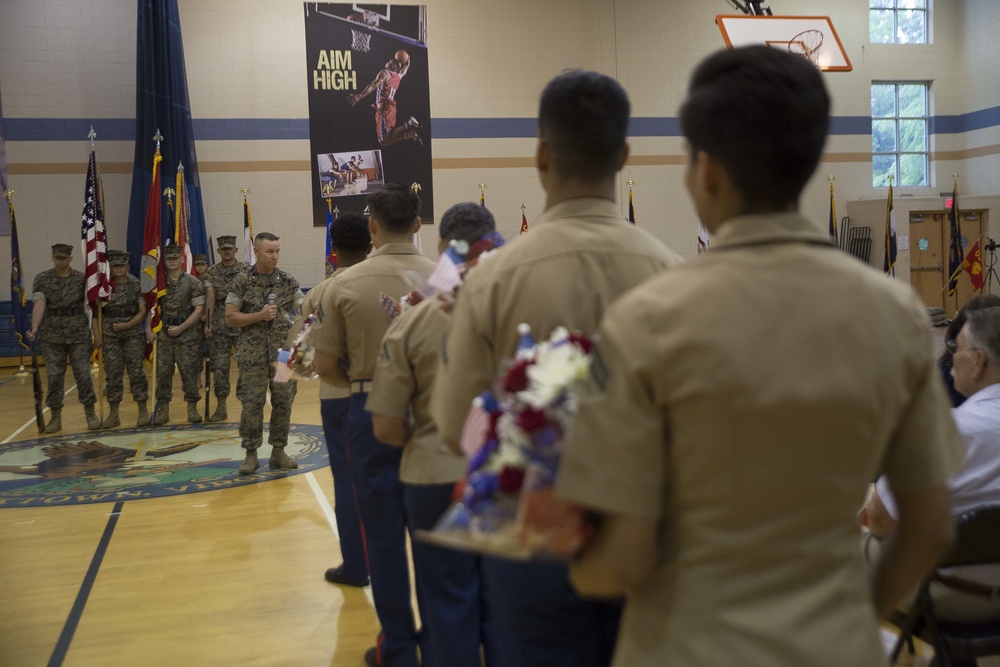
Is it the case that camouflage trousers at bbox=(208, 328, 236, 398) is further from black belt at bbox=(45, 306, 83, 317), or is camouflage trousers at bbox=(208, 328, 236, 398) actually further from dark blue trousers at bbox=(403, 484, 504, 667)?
dark blue trousers at bbox=(403, 484, 504, 667)

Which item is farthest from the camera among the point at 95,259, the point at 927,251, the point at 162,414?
the point at 927,251

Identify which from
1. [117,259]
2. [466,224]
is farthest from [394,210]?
[117,259]

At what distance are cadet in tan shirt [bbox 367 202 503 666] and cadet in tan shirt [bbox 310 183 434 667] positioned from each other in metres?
0.53

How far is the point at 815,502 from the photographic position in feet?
3.37

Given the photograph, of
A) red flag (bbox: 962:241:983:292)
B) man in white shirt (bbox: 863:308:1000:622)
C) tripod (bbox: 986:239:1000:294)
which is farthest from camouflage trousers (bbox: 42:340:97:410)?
tripod (bbox: 986:239:1000:294)

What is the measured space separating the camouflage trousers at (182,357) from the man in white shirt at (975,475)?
766 centimetres

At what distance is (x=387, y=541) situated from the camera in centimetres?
309

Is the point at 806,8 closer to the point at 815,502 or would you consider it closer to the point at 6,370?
the point at 6,370

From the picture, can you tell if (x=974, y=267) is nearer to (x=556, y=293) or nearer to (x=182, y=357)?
(x=182, y=357)

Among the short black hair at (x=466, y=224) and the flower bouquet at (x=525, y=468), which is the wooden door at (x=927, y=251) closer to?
the short black hair at (x=466, y=224)

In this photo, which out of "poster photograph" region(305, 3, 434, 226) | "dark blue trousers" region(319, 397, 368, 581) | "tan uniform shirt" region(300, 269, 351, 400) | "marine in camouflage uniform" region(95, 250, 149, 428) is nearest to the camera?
"tan uniform shirt" region(300, 269, 351, 400)

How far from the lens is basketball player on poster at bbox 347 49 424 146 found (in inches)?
519

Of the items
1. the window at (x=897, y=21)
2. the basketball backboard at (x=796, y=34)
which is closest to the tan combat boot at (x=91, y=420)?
the basketball backboard at (x=796, y=34)

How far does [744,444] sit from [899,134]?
16.7m
